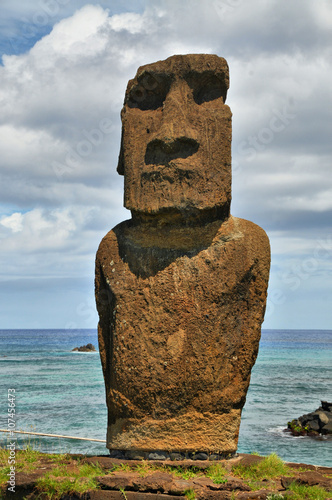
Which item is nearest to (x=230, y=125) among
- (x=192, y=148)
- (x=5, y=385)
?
(x=192, y=148)

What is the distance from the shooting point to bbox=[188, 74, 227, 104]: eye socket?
594 cm

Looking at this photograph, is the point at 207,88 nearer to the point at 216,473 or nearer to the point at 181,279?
the point at 181,279

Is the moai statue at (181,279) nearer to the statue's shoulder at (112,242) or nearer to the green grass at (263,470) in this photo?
the statue's shoulder at (112,242)

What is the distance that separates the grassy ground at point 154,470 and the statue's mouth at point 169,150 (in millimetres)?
2845

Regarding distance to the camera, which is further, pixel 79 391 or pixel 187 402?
pixel 79 391

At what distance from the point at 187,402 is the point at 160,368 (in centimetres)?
40

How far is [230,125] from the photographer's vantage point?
5.83 metres

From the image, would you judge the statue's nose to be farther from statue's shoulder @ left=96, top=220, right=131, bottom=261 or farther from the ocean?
the ocean

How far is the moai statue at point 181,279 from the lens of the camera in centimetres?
546

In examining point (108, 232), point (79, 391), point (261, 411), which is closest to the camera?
point (108, 232)

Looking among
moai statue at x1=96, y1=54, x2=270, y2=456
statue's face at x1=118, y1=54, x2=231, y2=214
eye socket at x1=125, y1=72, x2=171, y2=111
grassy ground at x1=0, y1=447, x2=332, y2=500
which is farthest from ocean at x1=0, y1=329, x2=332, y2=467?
eye socket at x1=125, y1=72, x2=171, y2=111

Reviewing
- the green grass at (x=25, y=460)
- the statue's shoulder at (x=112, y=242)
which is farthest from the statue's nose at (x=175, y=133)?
the green grass at (x=25, y=460)

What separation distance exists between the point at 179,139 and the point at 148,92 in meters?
0.81

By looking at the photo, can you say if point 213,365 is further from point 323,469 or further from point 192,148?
point 192,148
